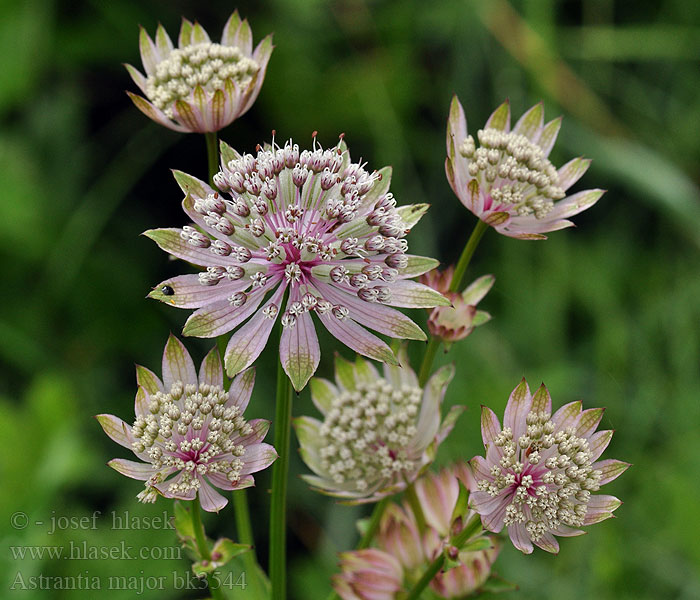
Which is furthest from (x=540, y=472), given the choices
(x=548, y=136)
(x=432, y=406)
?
(x=548, y=136)

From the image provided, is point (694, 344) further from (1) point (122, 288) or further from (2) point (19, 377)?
(2) point (19, 377)

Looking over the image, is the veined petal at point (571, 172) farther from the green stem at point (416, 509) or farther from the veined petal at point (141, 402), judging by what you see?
the veined petal at point (141, 402)

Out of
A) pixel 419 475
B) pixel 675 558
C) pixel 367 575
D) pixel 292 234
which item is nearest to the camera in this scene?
pixel 292 234

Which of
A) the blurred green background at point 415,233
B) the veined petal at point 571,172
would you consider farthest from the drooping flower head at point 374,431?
the blurred green background at point 415,233

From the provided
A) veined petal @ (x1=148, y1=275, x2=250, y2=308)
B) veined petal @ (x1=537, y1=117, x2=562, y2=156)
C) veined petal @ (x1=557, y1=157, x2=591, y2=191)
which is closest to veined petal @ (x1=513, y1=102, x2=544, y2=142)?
veined petal @ (x1=537, y1=117, x2=562, y2=156)

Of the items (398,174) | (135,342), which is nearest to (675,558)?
(398,174)

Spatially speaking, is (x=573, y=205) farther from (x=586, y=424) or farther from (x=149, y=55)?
(x=149, y=55)
